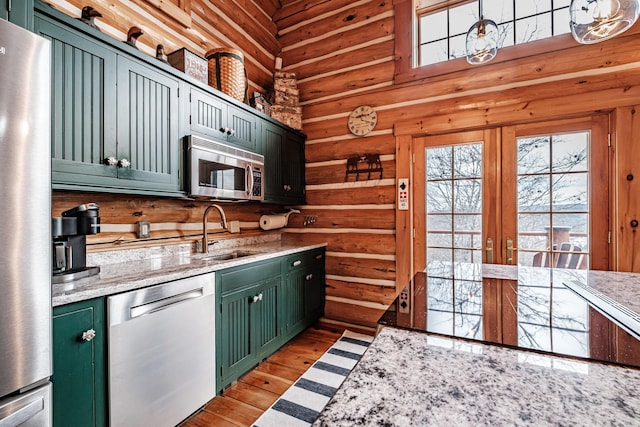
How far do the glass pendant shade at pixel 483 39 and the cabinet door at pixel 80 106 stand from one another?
203 cm

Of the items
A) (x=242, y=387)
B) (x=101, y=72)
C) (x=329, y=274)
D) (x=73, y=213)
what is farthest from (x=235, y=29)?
(x=242, y=387)

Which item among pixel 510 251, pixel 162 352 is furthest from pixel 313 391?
pixel 510 251

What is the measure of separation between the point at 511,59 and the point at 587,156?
3.44 ft

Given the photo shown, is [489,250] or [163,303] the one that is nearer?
[163,303]

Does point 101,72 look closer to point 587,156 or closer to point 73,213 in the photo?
point 73,213

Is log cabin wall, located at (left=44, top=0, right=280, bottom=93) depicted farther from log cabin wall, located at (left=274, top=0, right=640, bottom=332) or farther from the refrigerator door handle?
the refrigerator door handle

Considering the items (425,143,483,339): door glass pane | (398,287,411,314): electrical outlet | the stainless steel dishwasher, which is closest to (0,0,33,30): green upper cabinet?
the stainless steel dishwasher

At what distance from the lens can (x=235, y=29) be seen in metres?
3.20

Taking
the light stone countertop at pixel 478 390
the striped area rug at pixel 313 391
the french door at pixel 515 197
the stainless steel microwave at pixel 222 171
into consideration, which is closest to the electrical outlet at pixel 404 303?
the light stone countertop at pixel 478 390

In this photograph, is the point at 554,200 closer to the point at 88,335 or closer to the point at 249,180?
the point at 249,180

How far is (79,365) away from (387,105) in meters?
3.16

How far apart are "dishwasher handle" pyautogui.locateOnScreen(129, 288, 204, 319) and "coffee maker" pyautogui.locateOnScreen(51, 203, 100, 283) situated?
32cm

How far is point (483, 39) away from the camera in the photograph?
162cm

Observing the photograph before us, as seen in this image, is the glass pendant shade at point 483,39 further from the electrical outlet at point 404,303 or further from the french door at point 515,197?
the electrical outlet at point 404,303
